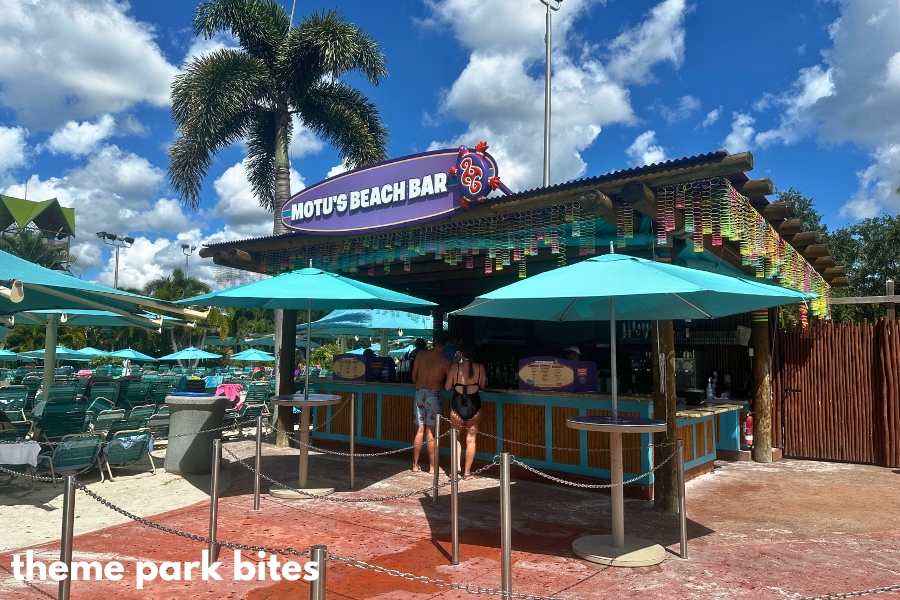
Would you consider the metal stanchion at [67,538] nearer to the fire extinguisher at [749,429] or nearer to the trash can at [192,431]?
the trash can at [192,431]

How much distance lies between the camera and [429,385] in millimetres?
8141

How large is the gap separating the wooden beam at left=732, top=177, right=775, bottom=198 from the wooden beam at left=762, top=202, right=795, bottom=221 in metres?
0.93

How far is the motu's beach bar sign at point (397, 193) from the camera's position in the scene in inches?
290

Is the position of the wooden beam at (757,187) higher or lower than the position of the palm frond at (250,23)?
lower

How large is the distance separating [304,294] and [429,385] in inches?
96.3

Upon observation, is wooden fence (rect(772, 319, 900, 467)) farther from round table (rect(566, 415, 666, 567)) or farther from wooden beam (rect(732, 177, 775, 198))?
round table (rect(566, 415, 666, 567))

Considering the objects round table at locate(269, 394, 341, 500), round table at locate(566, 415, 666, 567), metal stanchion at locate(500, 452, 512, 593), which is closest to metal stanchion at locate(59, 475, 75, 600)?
metal stanchion at locate(500, 452, 512, 593)

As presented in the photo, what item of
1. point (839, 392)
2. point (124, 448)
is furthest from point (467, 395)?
point (839, 392)

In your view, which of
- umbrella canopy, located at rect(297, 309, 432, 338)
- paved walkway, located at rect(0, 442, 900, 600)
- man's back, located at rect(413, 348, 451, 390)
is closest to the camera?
paved walkway, located at rect(0, 442, 900, 600)

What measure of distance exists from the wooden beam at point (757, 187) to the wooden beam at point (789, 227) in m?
1.77

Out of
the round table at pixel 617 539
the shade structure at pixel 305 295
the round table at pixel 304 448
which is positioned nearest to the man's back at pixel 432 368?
the shade structure at pixel 305 295

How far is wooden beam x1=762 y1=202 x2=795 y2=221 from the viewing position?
6.95 m

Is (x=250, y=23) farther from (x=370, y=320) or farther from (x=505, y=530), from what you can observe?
(x=505, y=530)

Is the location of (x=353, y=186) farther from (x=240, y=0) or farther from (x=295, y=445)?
(x=240, y=0)
